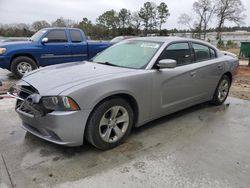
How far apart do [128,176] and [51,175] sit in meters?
0.85

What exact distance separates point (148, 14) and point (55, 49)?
4121cm

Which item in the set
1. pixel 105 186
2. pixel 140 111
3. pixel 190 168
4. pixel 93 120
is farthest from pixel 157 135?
pixel 105 186

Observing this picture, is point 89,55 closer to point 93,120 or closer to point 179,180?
point 93,120

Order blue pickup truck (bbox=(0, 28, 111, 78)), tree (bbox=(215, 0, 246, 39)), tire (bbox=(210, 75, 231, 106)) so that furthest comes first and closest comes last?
tree (bbox=(215, 0, 246, 39))
blue pickup truck (bbox=(0, 28, 111, 78))
tire (bbox=(210, 75, 231, 106))

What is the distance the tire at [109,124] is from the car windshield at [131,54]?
763mm

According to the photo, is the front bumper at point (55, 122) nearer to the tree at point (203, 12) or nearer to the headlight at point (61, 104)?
the headlight at point (61, 104)

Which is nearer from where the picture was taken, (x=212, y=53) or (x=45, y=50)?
(x=212, y=53)

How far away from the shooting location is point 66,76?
3.47 meters

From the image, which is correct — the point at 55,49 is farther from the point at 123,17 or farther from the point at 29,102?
the point at 123,17

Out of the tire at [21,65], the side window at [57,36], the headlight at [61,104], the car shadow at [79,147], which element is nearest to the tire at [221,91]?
the car shadow at [79,147]

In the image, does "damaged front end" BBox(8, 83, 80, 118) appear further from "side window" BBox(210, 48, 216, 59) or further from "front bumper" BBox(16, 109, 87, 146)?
"side window" BBox(210, 48, 216, 59)

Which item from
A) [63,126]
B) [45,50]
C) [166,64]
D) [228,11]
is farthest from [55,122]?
[228,11]

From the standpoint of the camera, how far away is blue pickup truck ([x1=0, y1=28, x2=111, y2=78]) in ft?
26.9

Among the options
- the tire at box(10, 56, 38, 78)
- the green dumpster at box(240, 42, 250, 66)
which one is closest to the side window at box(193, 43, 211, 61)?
the tire at box(10, 56, 38, 78)
